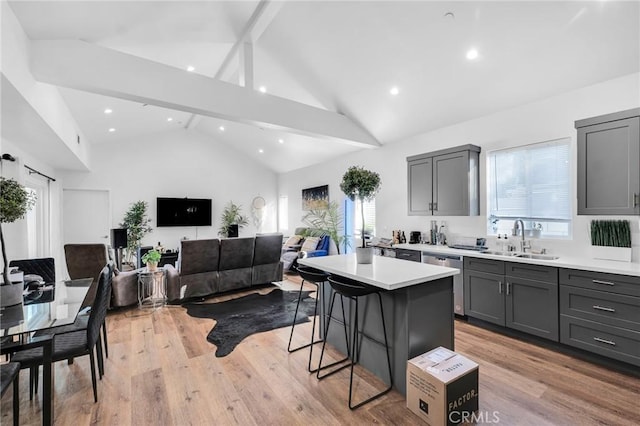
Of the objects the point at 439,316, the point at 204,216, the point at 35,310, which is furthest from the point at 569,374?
the point at 204,216

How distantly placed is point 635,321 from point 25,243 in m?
7.18

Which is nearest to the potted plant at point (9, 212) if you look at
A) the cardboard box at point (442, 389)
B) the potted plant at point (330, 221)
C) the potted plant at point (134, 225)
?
the cardboard box at point (442, 389)

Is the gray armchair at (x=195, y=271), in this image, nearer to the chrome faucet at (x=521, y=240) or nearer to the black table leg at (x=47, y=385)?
the black table leg at (x=47, y=385)

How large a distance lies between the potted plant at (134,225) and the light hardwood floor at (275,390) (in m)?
4.68

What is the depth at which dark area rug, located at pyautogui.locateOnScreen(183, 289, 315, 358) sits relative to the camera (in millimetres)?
3281

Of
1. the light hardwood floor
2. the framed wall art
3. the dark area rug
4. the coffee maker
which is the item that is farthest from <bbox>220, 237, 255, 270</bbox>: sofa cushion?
the coffee maker

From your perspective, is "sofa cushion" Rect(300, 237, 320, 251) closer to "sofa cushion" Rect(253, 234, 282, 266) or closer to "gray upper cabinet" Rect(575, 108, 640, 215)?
"sofa cushion" Rect(253, 234, 282, 266)

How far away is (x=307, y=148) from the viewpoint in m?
6.93

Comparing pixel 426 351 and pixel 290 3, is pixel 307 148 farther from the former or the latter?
pixel 426 351

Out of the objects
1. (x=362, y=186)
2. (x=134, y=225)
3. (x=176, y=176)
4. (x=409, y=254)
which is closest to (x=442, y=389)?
(x=362, y=186)

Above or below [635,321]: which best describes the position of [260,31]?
above

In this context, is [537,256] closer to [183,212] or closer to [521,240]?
[521,240]

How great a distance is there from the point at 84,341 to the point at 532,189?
477 centimetres

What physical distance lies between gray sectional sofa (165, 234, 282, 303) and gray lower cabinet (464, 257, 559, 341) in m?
3.31
